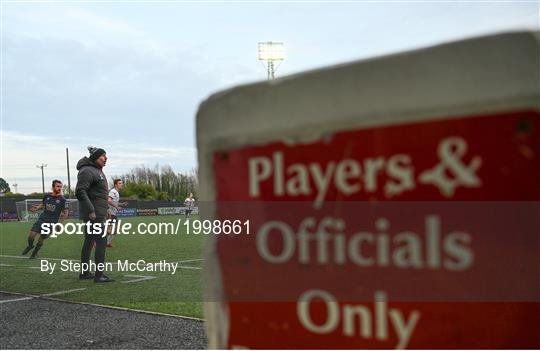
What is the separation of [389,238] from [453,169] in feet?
0.59

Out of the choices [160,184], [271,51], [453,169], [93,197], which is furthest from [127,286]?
[160,184]

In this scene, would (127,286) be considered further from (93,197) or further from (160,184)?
(160,184)

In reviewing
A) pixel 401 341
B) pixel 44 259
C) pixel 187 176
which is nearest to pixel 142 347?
pixel 401 341

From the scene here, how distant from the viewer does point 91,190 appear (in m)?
7.04

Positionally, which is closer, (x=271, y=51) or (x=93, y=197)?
(x=93, y=197)

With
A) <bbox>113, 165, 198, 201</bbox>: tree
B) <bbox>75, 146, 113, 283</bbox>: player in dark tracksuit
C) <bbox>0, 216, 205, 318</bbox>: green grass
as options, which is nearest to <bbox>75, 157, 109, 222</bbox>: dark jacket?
<bbox>75, 146, 113, 283</bbox>: player in dark tracksuit

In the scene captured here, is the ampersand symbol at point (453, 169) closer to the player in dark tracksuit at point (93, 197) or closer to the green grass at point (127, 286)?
the green grass at point (127, 286)

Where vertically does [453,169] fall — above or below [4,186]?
below

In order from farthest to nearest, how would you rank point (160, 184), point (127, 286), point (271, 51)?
point (160, 184)
point (271, 51)
point (127, 286)

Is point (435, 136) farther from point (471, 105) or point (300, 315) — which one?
point (300, 315)

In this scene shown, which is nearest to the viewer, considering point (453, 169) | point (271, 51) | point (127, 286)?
point (453, 169)

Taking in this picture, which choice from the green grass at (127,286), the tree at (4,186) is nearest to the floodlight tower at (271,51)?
the green grass at (127,286)

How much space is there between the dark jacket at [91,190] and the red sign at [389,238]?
599 cm

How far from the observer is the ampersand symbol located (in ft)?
3.14
